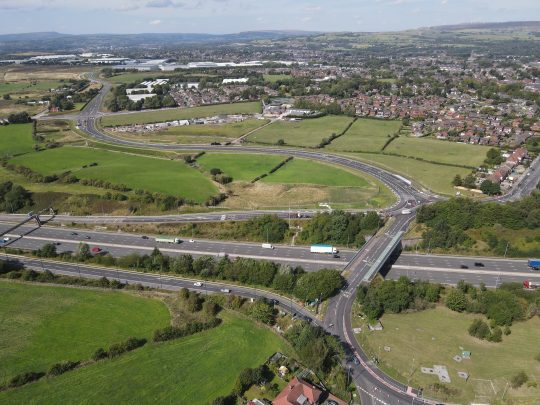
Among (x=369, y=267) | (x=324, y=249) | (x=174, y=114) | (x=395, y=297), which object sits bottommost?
(x=369, y=267)

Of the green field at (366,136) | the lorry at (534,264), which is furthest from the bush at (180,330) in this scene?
the green field at (366,136)

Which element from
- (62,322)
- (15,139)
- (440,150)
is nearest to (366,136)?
(440,150)

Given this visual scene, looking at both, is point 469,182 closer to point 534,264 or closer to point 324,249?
point 534,264

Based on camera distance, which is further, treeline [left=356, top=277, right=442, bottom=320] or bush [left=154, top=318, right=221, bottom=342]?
treeline [left=356, top=277, right=442, bottom=320]

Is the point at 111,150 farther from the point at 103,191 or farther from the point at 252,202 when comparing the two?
the point at 252,202

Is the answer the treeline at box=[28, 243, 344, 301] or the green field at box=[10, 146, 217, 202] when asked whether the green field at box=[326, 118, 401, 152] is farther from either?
the treeline at box=[28, 243, 344, 301]

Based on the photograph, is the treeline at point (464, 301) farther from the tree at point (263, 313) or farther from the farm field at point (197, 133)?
the farm field at point (197, 133)

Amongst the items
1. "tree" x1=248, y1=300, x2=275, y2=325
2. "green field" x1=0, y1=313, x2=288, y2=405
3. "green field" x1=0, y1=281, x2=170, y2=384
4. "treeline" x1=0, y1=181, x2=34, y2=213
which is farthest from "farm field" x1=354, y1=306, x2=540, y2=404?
"treeline" x1=0, y1=181, x2=34, y2=213
